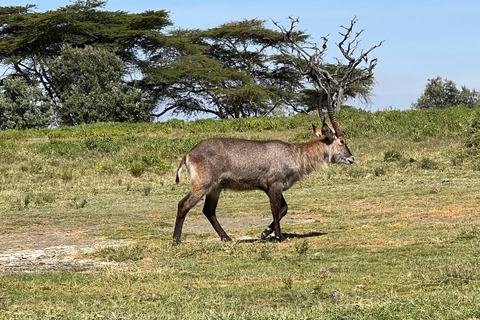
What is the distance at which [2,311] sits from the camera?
256 inches

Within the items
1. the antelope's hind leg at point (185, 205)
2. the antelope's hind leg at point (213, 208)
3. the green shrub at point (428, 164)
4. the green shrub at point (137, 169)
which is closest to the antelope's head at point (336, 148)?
the antelope's hind leg at point (213, 208)

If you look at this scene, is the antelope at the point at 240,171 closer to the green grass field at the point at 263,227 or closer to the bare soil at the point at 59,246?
the green grass field at the point at 263,227

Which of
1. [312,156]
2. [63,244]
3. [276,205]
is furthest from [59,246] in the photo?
[312,156]

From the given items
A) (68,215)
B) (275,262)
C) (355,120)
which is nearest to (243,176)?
(275,262)

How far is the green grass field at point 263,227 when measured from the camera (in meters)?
6.53

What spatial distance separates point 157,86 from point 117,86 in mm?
7053

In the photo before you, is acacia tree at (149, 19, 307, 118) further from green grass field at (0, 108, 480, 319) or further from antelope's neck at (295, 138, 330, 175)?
antelope's neck at (295, 138, 330, 175)

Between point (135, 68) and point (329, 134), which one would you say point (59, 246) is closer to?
point (329, 134)

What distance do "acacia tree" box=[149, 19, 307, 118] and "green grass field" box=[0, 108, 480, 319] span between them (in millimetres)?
19355

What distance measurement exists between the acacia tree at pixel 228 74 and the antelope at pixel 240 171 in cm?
3558

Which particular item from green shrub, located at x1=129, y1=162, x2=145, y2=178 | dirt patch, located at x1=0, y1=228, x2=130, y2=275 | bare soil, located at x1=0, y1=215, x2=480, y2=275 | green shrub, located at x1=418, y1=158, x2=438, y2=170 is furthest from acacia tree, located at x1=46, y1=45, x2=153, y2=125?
dirt patch, located at x1=0, y1=228, x2=130, y2=275

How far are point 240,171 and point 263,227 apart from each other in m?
2.05

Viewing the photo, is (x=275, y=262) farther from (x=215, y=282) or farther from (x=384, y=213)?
(x=384, y=213)

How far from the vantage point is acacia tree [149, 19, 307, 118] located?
47.3 meters
